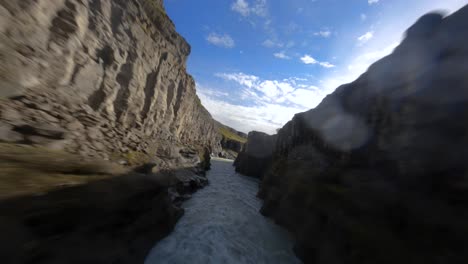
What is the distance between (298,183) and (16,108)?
16732mm

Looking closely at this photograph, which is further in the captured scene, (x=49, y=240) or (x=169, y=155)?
(x=169, y=155)

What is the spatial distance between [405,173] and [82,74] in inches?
778

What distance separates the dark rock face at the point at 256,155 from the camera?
4403cm

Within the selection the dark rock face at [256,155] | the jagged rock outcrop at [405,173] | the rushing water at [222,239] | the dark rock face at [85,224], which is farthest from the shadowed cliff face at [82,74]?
the dark rock face at [256,155]

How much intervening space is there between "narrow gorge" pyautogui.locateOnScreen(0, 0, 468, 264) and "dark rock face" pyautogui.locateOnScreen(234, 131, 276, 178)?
26756 millimetres

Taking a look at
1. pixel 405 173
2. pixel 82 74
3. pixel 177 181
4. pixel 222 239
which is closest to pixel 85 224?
pixel 222 239

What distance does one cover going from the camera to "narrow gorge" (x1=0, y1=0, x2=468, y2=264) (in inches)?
207

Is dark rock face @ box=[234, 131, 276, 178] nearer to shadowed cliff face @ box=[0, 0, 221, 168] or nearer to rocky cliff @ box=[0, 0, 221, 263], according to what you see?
shadowed cliff face @ box=[0, 0, 221, 168]

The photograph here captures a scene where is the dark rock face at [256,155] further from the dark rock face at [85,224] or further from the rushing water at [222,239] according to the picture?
the dark rock face at [85,224]

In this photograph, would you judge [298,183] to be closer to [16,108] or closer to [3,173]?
[3,173]

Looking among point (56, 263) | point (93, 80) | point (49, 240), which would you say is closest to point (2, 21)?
point (93, 80)

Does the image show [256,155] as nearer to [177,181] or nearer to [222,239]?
[177,181]

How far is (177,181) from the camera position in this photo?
58.6ft

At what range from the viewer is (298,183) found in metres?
14.2
